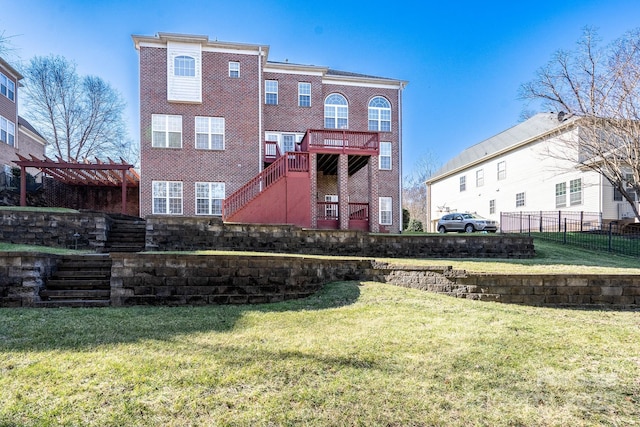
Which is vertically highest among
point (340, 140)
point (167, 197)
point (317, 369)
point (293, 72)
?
point (293, 72)

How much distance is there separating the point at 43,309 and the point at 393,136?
701 inches

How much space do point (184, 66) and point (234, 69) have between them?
2284 millimetres

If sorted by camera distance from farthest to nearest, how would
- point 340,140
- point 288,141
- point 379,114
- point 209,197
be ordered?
1. point 379,114
2. point 288,141
3. point 209,197
4. point 340,140

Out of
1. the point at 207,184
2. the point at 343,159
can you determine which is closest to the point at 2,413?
the point at 343,159

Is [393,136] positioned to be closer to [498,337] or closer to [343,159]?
[343,159]

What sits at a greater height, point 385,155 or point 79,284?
point 385,155

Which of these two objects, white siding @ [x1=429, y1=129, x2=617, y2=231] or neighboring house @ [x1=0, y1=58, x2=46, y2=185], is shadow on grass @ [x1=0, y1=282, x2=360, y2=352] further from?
neighboring house @ [x1=0, y1=58, x2=46, y2=185]

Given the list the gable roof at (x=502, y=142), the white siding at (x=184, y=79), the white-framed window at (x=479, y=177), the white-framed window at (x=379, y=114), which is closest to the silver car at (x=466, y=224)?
the gable roof at (x=502, y=142)

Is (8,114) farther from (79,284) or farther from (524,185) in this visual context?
(524,185)

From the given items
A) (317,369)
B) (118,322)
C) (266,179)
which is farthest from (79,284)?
(266,179)

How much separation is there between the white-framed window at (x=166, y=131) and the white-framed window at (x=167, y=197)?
1813 millimetres

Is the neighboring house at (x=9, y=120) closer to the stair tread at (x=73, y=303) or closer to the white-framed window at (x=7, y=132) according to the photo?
the white-framed window at (x=7, y=132)

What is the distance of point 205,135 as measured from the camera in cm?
1652

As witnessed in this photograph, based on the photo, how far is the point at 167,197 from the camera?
16000 millimetres
